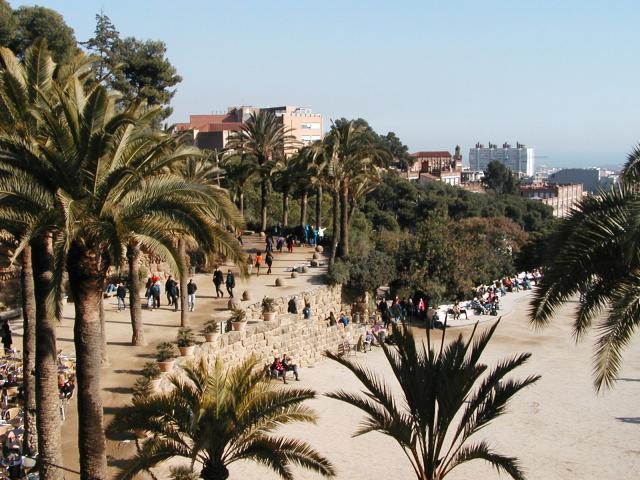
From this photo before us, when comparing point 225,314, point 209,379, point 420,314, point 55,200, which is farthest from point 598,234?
point 420,314

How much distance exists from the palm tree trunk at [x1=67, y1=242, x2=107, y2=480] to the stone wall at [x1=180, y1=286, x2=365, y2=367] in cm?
982

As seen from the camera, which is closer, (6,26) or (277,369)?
(277,369)

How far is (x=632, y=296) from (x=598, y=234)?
104cm

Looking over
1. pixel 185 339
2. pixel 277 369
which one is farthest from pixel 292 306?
pixel 185 339

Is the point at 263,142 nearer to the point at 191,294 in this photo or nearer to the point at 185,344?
the point at 191,294

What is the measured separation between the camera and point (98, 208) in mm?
9406

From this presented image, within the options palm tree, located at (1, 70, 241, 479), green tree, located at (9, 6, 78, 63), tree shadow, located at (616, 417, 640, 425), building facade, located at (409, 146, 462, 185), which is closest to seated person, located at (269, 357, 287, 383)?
tree shadow, located at (616, 417, 640, 425)

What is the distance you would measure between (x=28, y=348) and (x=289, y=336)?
12192 mm

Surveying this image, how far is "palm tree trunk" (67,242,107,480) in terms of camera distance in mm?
9555

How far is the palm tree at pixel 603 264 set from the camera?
11039mm

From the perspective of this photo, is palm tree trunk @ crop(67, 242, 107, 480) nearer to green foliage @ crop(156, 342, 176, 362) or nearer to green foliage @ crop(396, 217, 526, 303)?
green foliage @ crop(156, 342, 176, 362)

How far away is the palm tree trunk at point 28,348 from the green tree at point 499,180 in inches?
4351

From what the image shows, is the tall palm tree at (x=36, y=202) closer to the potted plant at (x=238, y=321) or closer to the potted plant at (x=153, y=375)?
the potted plant at (x=153, y=375)

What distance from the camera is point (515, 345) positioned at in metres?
28.9
